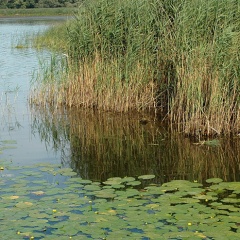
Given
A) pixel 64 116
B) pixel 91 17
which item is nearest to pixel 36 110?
pixel 64 116

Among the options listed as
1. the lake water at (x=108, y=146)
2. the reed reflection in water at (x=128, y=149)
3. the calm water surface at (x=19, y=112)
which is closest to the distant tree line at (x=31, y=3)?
the calm water surface at (x=19, y=112)

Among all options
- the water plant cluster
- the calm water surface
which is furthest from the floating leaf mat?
the calm water surface

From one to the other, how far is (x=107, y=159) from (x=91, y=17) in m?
4.08

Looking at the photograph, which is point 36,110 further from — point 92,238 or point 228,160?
point 92,238

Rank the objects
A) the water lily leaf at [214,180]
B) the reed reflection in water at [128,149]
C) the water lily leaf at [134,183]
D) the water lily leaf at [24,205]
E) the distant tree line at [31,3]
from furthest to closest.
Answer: the distant tree line at [31,3]
the reed reflection in water at [128,149]
the water lily leaf at [214,180]
the water lily leaf at [134,183]
the water lily leaf at [24,205]

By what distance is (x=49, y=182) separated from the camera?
265 inches

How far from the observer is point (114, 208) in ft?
18.5

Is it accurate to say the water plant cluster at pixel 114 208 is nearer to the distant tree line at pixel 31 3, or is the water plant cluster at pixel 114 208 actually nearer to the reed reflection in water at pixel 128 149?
the reed reflection in water at pixel 128 149

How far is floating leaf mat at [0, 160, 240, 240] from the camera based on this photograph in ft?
16.5

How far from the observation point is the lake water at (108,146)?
24.5 feet

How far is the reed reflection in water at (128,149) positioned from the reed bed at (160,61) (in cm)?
39

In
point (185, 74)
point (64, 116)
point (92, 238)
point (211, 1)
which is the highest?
point (211, 1)

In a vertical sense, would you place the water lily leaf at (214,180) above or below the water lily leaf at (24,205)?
above

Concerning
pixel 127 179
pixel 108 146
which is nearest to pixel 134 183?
pixel 127 179
